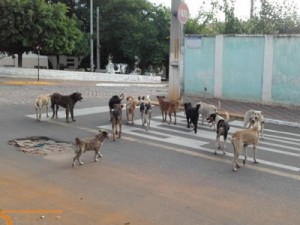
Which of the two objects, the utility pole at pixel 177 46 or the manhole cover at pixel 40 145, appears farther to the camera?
the utility pole at pixel 177 46

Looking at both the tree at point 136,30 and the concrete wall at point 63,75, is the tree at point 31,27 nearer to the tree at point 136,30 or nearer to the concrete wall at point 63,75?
the concrete wall at point 63,75

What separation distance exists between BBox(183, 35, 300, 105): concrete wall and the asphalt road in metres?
6.11

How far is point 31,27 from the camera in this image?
31938 millimetres

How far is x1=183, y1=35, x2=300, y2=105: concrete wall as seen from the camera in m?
17.8

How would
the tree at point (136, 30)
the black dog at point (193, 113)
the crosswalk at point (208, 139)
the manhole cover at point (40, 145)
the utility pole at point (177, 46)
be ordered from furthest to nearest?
Answer: 1. the tree at point (136, 30)
2. the utility pole at point (177, 46)
3. the black dog at point (193, 113)
4. the manhole cover at point (40, 145)
5. the crosswalk at point (208, 139)

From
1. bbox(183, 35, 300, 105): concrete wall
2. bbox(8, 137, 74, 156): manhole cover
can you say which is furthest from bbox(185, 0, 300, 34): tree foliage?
bbox(8, 137, 74, 156): manhole cover

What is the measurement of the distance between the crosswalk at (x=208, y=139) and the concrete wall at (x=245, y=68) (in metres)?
3.86

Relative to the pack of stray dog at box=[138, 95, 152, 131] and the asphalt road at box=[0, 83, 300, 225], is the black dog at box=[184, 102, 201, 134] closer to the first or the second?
the asphalt road at box=[0, 83, 300, 225]

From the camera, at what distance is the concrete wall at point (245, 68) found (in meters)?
17.8

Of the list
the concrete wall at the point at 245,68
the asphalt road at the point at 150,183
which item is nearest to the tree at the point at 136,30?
the concrete wall at the point at 245,68

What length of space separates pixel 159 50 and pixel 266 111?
98.9 ft

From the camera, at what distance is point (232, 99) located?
19531 mm

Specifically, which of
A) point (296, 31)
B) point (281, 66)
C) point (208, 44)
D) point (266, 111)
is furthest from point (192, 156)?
point (296, 31)

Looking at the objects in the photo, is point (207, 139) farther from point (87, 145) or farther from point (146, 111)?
point (87, 145)
